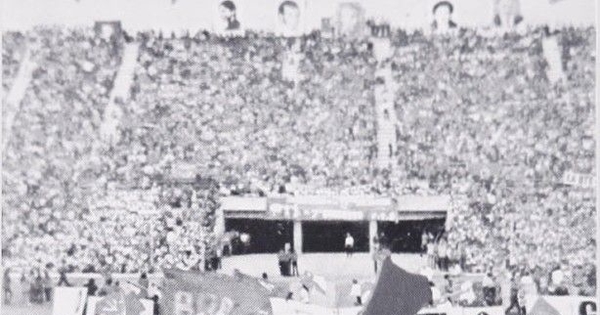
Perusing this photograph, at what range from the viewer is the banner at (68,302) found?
4.02 metres

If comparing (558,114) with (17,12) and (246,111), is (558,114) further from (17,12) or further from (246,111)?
(17,12)

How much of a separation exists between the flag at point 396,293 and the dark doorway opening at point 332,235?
0.19m

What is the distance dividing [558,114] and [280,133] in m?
1.24

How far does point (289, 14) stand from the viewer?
407 cm

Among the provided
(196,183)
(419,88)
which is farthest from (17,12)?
(419,88)

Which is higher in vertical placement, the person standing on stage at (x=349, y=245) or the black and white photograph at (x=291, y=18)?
the black and white photograph at (x=291, y=18)

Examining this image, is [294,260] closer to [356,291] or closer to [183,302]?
[356,291]

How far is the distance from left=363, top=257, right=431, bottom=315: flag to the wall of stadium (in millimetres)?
1104

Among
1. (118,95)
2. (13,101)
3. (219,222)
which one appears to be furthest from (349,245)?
(13,101)

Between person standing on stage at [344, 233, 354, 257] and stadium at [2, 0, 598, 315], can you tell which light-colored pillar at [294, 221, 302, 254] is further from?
person standing on stage at [344, 233, 354, 257]

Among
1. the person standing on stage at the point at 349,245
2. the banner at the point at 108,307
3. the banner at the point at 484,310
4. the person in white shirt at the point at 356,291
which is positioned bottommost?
the banner at the point at 484,310

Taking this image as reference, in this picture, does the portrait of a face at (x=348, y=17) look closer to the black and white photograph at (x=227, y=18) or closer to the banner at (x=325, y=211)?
the black and white photograph at (x=227, y=18)

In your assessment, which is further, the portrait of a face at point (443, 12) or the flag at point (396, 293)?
the portrait of a face at point (443, 12)

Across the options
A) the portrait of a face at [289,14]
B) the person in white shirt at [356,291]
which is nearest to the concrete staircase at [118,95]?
the portrait of a face at [289,14]
